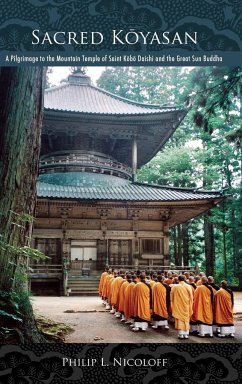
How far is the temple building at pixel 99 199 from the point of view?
663 inches

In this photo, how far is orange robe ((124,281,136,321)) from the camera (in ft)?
30.9

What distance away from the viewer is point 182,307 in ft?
26.8

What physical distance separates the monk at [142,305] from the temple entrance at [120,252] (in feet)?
27.5

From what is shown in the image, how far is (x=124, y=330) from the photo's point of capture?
870 cm

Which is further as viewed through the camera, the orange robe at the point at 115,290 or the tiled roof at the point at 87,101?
the tiled roof at the point at 87,101

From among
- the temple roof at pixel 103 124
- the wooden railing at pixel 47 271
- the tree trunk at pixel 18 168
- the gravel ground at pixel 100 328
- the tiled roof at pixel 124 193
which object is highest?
the temple roof at pixel 103 124

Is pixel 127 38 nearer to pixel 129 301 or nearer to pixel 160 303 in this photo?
pixel 160 303

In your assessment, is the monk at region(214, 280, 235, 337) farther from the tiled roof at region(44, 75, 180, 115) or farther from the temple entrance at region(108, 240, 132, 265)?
the tiled roof at region(44, 75, 180, 115)

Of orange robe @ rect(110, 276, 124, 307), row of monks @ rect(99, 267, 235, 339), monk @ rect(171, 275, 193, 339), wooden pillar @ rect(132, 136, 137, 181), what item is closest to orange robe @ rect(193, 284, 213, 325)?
row of monks @ rect(99, 267, 235, 339)

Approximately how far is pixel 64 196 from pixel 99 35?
1088 centimetres

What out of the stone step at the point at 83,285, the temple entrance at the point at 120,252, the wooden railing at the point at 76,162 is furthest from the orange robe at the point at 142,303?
the wooden railing at the point at 76,162

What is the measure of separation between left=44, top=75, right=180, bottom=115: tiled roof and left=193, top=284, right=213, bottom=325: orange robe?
11760 millimetres

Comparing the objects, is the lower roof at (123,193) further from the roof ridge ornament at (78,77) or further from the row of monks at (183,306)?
the roof ridge ornament at (78,77)

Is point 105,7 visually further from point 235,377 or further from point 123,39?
point 235,377
